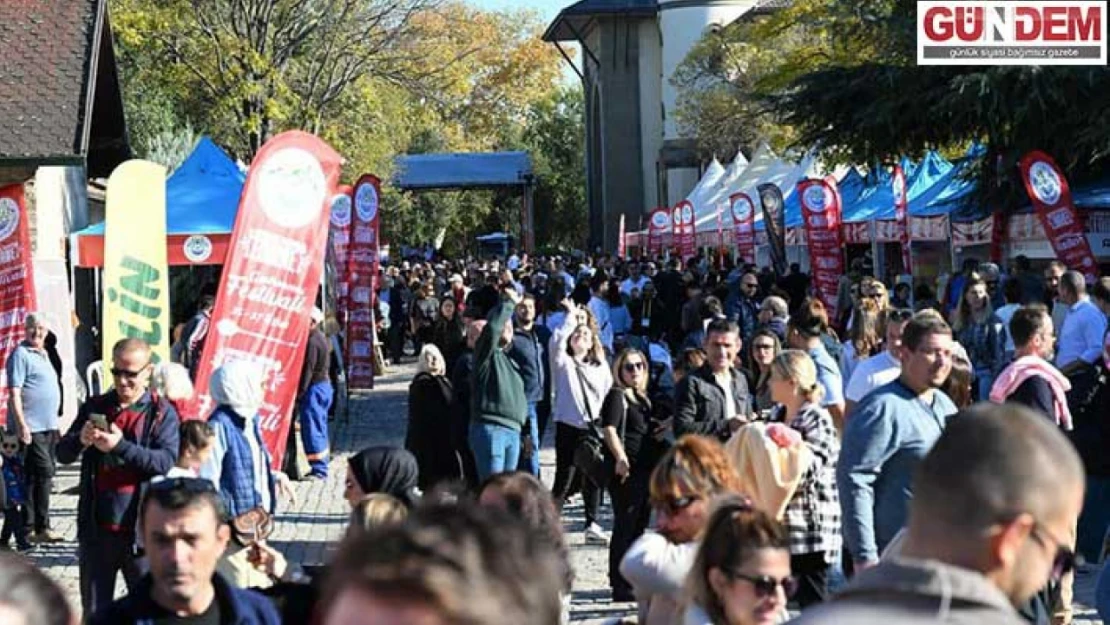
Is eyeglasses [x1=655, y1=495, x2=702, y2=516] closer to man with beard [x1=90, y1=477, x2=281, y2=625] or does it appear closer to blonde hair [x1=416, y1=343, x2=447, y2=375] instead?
man with beard [x1=90, y1=477, x2=281, y2=625]

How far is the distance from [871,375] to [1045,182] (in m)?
12.5

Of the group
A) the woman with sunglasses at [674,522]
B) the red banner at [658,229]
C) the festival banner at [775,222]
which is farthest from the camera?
the red banner at [658,229]

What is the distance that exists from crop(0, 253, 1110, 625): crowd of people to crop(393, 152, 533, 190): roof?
65365 mm

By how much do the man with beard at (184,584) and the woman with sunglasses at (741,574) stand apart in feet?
3.73

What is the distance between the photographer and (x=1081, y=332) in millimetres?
13070

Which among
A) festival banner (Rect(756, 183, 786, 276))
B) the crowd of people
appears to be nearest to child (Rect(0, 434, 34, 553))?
the crowd of people

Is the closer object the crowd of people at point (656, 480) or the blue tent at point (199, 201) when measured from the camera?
the crowd of people at point (656, 480)

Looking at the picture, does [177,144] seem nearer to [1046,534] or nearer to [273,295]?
[273,295]

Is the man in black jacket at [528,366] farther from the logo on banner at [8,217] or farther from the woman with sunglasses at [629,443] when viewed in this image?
the logo on banner at [8,217]

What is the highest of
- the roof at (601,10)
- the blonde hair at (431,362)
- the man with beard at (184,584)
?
the roof at (601,10)

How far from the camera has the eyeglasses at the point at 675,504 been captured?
19.6 ft

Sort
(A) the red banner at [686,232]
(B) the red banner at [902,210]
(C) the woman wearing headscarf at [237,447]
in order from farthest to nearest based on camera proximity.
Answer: (A) the red banner at [686,232], (B) the red banner at [902,210], (C) the woman wearing headscarf at [237,447]

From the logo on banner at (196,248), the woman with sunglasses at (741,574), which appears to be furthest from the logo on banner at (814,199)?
the woman with sunglasses at (741,574)

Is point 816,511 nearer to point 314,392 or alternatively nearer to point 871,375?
point 871,375
